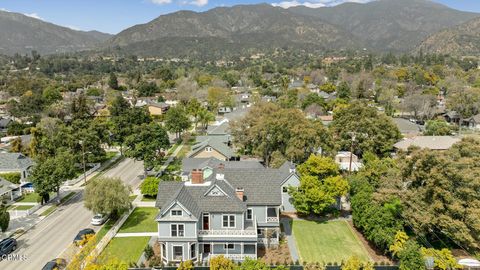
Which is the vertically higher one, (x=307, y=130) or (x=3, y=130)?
(x=307, y=130)

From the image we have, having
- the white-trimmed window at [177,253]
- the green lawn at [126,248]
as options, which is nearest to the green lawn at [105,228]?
the green lawn at [126,248]

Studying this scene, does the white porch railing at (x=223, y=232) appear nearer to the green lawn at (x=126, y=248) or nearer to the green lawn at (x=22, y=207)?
the green lawn at (x=126, y=248)

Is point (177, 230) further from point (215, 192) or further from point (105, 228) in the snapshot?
point (105, 228)

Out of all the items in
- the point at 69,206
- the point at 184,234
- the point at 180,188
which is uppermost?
the point at 180,188

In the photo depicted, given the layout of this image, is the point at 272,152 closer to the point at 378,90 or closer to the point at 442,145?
the point at 442,145

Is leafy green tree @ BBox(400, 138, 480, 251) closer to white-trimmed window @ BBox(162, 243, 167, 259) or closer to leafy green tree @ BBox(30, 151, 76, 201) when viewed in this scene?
white-trimmed window @ BBox(162, 243, 167, 259)

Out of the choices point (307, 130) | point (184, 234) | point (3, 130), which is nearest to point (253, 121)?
point (307, 130)
